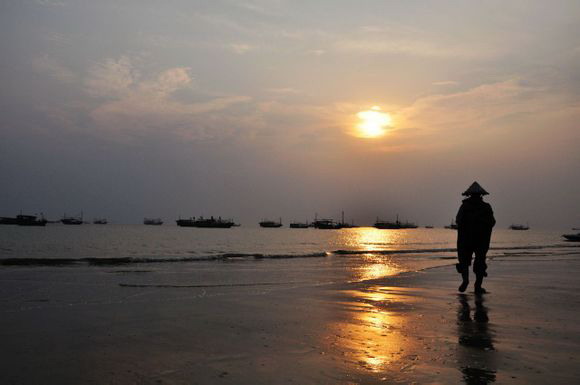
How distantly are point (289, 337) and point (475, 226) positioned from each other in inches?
264

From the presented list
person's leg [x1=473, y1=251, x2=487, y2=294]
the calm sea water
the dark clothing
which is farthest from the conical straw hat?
the calm sea water

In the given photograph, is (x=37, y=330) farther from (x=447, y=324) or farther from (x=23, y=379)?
(x=447, y=324)

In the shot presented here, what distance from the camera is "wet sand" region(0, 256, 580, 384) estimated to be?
5238mm

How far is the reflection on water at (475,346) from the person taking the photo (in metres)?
5.12

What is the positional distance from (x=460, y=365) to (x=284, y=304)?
542cm

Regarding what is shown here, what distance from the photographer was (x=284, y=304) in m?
10.6

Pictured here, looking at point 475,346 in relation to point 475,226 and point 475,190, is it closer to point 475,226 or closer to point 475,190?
point 475,226

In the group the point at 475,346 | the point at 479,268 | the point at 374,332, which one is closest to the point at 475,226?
the point at 479,268

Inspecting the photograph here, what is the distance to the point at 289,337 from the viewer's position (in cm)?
717

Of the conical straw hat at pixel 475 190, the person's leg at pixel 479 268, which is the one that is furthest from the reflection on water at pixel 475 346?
the conical straw hat at pixel 475 190

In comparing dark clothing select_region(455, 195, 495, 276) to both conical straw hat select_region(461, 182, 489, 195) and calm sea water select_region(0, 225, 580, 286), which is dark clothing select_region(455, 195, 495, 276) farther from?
calm sea water select_region(0, 225, 580, 286)

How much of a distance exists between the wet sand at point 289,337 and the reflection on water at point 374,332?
17 millimetres

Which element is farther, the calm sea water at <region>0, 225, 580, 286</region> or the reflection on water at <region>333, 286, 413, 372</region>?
the calm sea water at <region>0, 225, 580, 286</region>

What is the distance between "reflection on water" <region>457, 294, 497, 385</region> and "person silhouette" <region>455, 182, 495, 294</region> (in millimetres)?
2358
